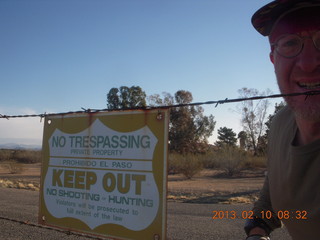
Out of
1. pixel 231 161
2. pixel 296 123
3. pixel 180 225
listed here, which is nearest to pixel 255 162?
pixel 231 161

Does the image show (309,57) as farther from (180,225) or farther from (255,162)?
(255,162)

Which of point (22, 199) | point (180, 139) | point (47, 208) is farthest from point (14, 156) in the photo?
point (47, 208)

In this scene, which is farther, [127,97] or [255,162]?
[127,97]

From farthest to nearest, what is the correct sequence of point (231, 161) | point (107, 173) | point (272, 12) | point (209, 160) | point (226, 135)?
point (226, 135) < point (209, 160) < point (231, 161) < point (107, 173) < point (272, 12)

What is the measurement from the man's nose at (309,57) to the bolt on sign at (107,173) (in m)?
0.83

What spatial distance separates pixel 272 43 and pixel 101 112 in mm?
1218

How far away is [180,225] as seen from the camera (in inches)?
233

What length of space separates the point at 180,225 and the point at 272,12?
4.84 m

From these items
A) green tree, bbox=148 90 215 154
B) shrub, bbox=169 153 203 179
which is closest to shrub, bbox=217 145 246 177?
shrub, bbox=169 153 203 179

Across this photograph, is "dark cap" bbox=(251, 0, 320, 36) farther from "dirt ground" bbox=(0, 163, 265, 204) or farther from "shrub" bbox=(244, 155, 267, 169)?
"shrub" bbox=(244, 155, 267, 169)

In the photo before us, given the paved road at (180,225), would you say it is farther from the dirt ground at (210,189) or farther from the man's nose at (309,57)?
the man's nose at (309,57)

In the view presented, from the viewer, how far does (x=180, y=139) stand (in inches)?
1586

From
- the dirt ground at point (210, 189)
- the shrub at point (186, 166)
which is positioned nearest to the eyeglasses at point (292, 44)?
the dirt ground at point (210, 189)

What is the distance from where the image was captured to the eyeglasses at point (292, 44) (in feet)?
5.50
